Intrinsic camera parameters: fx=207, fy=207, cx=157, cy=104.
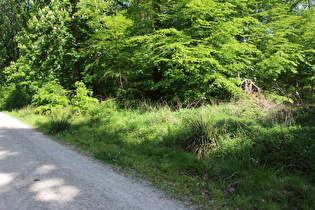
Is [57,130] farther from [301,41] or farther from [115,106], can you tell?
[301,41]

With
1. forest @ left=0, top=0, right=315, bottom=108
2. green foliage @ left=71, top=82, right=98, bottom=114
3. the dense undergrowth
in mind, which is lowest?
the dense undergrowth

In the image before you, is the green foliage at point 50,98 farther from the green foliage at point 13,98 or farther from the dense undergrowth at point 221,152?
the green foliage at point 13,98

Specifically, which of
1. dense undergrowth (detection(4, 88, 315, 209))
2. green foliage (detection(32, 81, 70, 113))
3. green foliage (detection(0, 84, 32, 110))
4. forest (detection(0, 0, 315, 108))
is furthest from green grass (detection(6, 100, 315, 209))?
green foliage (detection(0, 84, 32, 110))

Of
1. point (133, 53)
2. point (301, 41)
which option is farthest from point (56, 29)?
point (301, 41)

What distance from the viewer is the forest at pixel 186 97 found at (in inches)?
174

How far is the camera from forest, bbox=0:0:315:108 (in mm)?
10624

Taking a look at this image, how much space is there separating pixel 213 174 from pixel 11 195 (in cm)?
386

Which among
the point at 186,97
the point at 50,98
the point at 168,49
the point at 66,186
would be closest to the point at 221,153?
the point at 66,186

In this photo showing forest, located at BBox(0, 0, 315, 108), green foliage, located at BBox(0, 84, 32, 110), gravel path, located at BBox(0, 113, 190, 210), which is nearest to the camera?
gravel path, located at BBox(0, 113, 190, 210)

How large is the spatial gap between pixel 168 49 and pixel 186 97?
107 inches

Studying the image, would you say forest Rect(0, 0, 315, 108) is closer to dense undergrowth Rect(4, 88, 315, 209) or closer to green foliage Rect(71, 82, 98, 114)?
green foliage Rect(71, 82, 98, 114)

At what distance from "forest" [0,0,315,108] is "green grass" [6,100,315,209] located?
3.11 m

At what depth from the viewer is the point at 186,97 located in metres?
11.2

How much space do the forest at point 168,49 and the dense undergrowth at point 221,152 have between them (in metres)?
2.99
